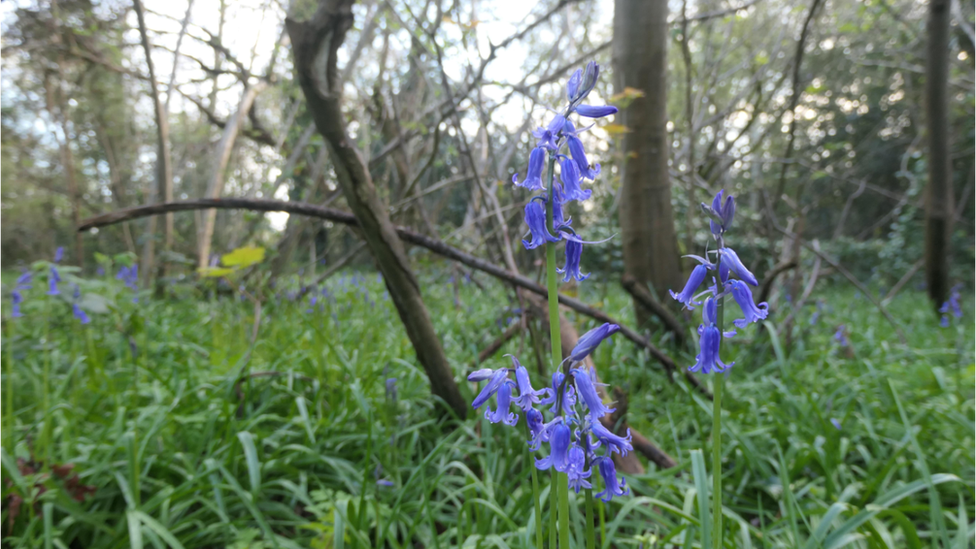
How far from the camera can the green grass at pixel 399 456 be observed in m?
1.62

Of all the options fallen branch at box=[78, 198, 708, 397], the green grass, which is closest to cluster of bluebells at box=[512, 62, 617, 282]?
the green grass

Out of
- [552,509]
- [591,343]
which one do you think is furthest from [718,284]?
[552,509]

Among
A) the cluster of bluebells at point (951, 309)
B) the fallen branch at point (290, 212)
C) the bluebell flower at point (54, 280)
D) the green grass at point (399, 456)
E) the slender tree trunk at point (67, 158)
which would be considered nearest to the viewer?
the green grass at point (399, 456)

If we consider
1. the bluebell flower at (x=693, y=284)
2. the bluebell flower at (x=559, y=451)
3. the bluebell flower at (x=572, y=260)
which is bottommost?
the bluebell flower at (x=559, y=451)

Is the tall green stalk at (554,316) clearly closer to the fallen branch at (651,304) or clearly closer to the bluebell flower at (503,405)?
the bluebell flower at (503,405)

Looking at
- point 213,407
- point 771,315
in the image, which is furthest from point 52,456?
point 771,315

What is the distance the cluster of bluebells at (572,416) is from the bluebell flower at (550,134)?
0.30 meters

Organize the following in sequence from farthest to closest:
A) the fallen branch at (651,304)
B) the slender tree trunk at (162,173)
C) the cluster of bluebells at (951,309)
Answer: the slender tree trunk at (162,173) < the cluster of bluebells at (951,309) < the fallen branch at (651,304)

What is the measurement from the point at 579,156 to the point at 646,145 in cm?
329

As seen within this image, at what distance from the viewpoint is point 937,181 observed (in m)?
5.91

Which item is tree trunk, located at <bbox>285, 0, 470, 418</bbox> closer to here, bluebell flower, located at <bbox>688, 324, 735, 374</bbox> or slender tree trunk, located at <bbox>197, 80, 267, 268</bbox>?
bluebell flower, located at <bbox>688, 324, 735, 374</bbox>

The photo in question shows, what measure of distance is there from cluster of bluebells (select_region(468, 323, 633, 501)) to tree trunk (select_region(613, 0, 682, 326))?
127 inches

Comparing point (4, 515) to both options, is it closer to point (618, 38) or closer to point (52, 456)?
point (52, 456)

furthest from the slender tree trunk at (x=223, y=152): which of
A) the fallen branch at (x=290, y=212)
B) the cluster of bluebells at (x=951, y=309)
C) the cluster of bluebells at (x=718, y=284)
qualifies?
Result: the cluster of bluebells at (x=951, y=309)
